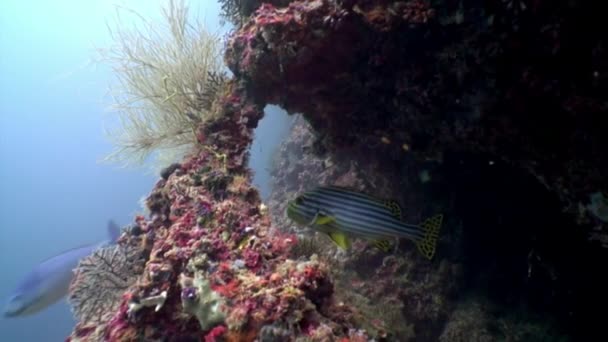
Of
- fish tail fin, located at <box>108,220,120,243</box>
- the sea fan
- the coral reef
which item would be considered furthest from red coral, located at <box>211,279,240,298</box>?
fish tail fin, located at <box>108,220,120,243</box>

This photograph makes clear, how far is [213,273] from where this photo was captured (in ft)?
9.05

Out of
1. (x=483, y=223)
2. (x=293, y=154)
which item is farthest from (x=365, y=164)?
(x=293, y=154)

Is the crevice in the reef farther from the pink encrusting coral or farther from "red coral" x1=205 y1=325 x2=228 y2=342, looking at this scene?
"red coral" x1=205 y1=325 x2=228 y2=342

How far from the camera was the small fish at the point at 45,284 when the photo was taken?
20.6 ft

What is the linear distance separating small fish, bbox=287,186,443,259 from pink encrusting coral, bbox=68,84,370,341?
0.33 metres

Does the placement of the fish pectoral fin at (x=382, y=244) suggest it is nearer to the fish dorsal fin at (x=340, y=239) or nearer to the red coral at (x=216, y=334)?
the fish dorsal fin at (x=340, y=239)

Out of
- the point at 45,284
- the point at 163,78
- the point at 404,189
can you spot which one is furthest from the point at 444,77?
the point at 45,284

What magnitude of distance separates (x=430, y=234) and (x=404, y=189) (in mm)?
2095

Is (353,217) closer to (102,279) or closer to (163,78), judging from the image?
(102,279)

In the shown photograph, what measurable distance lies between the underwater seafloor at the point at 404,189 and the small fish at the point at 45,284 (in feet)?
8.94

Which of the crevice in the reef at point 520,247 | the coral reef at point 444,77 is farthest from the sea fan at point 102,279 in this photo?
the crevice in the reef at point 520,247

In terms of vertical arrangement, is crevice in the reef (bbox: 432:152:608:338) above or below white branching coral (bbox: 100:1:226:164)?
below

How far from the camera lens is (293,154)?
43.9 feet

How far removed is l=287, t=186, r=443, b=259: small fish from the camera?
2.88 m
